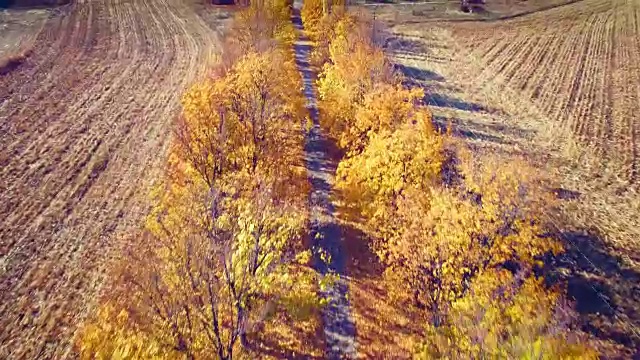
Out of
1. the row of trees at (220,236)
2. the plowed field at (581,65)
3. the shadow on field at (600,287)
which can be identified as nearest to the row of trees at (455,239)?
the shadow on field at (600,287)

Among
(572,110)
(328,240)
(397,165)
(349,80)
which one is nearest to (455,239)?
(397,165)

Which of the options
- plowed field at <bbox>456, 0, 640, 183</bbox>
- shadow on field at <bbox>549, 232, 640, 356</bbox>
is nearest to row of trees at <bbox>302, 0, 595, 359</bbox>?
shadow on field at <bbox>549, 232, 640, 356</bbox>

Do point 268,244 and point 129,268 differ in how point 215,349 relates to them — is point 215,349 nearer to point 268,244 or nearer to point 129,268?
point 268,244

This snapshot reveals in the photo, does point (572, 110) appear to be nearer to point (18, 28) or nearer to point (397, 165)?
point (397, 165)

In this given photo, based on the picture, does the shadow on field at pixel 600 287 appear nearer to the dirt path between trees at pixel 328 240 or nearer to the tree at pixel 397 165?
the tree at pixel 397 165

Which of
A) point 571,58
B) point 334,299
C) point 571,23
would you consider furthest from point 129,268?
point 571,23

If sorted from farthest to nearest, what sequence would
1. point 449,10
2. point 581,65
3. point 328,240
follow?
point 449,10, point 581,65, point 328,240

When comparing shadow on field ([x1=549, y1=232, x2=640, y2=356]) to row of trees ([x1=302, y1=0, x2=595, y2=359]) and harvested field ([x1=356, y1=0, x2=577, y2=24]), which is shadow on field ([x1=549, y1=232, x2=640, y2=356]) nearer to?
row of trees ([x1=302, y1=0, x2=595, y2=359])
